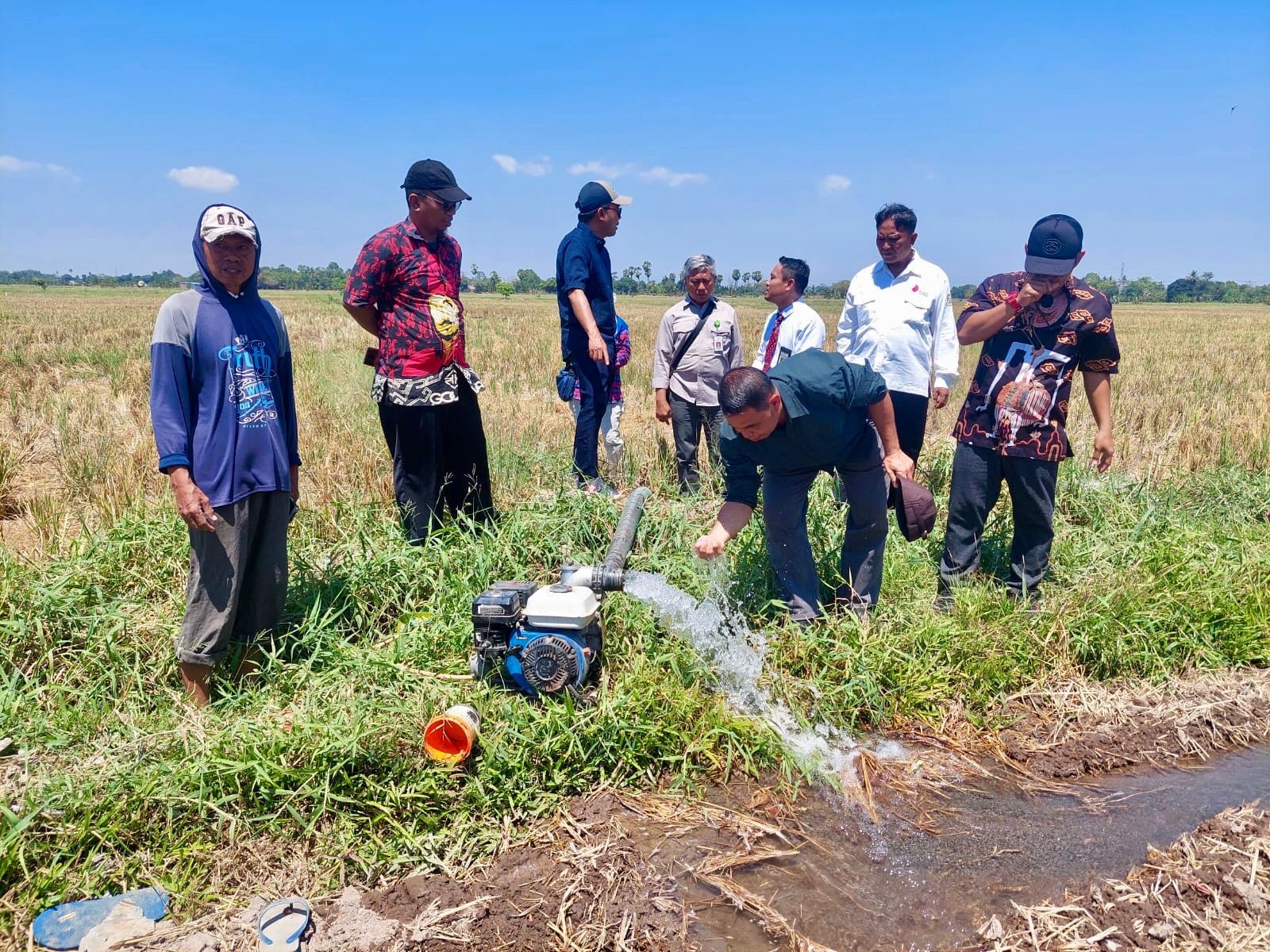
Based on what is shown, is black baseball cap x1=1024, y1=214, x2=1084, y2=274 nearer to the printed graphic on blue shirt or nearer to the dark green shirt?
the dark green shirt

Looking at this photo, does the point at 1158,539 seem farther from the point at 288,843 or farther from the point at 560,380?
the point at 288,843

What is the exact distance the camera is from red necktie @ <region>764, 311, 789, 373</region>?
17.7ft

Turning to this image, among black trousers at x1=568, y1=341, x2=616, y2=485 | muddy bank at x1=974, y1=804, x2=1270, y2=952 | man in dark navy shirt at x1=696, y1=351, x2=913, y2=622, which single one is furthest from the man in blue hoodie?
muddy bank at x1=974, y1=804, x2=1270, y2=952

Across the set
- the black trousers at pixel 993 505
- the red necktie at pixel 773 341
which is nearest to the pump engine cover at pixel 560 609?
the black trousers at pixel 993 505

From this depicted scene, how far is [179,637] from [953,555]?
364cm

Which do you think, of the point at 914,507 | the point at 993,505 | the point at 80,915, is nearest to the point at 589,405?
the point at 914,507

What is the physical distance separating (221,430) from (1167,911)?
3.61m

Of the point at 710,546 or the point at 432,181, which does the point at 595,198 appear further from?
the point at 710,546

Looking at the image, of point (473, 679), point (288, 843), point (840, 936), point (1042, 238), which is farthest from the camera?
point (1042, 238)

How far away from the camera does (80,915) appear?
8.13 feet

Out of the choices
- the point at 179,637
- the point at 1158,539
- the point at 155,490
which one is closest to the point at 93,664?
the point at 179,637

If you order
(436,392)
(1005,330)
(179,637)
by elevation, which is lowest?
(179,637)

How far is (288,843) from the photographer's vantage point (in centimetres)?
278

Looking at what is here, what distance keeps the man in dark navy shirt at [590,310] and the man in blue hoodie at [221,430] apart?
1960 millimetres
